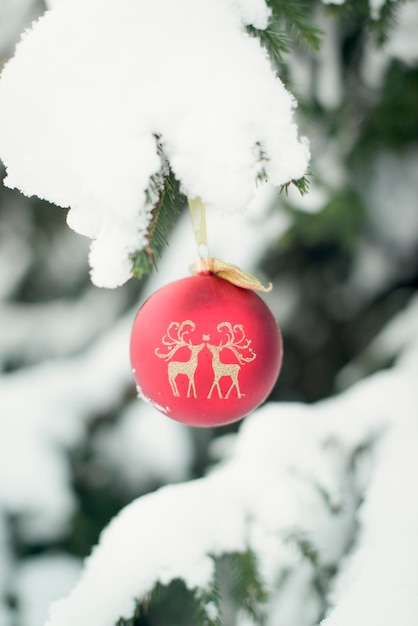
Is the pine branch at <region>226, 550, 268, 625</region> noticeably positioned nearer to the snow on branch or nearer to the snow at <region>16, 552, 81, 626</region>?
the snow on branch

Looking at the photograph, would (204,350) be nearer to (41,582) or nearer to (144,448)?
(41,582)

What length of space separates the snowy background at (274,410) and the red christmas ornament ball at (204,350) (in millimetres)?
390

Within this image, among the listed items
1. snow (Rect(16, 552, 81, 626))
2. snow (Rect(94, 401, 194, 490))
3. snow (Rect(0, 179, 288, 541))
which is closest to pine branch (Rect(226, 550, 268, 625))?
snow (Rect(16, 552, 81, 626))

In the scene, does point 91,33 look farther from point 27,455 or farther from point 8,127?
point 27,455

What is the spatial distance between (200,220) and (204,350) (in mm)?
237

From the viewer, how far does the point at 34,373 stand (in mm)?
2529

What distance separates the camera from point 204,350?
91 centimetres

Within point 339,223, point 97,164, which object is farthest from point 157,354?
point 339,223

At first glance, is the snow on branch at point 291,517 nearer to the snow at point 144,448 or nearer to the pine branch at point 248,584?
the pine branch at point 248,584

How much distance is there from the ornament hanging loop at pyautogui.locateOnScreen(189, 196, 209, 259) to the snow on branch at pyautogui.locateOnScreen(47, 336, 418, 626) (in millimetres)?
771

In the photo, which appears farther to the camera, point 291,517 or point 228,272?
point 291,517

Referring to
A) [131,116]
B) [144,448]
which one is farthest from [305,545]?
[144,448]

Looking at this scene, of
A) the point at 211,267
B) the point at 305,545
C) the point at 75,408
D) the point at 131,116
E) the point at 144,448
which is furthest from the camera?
the point at 144,448

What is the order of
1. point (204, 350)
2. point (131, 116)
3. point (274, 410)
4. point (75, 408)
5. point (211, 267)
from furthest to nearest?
point (75, 408) → point (274, 410) → point (211, 267) → point (204, 350) → point (131, 116)
